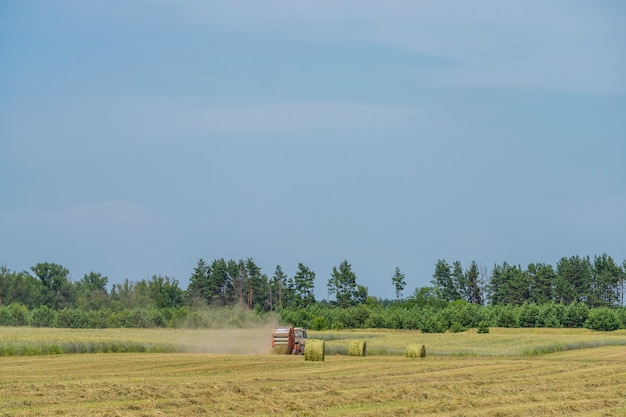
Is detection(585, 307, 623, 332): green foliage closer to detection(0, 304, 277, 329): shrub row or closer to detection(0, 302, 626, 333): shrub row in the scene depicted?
detection(0, 302, 626, 333): shrub row

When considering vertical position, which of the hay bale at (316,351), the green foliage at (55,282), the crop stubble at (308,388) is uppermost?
the green foliage at (55,282)

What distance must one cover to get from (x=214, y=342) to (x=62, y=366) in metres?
24.9

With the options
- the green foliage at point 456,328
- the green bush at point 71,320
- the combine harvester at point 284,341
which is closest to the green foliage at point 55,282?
the green bush at point 71,320

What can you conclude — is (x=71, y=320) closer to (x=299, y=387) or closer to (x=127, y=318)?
(x=127, y=318)

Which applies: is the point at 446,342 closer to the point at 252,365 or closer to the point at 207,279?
the point at 252,365

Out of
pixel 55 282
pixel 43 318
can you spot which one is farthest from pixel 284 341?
pixel 55 282

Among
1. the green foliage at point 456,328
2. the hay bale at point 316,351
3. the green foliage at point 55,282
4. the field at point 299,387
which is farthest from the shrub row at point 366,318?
the field at point 299,387

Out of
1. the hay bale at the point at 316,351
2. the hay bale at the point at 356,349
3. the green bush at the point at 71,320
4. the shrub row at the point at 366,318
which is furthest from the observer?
the green bush at the point at 71,320

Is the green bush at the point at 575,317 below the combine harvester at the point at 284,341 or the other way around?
the other way around

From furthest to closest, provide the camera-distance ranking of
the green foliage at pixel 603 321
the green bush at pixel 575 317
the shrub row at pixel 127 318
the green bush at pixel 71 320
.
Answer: the green bush at pixel 575 317 → the green foliage at pixel 603 321 → the green bush at pixel 71 320 → the shrub row at pixel 127 318

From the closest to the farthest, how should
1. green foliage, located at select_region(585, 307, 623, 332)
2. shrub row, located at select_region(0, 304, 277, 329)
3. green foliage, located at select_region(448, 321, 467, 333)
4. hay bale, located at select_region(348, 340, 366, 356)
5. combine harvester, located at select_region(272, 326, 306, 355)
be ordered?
1. hay bale, located at select_region(348, 340, 366, 356)
2. combine harvester, located at select_region(272, 326, 306, 355)
3. shrub row, located at select_region(0, 304, 277, 329)
4. green foliage, located at select_region(448, 321, 467, 333)
5. green foliage, located at select_region(585, 307, 623, 332)

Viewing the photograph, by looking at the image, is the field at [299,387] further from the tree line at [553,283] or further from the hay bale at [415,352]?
the tree line at [553,283]

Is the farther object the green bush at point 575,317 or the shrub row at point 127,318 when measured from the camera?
the green bush at point 575,317

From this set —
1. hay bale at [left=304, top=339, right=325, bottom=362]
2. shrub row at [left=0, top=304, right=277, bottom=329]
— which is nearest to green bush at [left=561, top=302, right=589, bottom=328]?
shrub row at [left=0, top=304, right=277, bottom=329]
